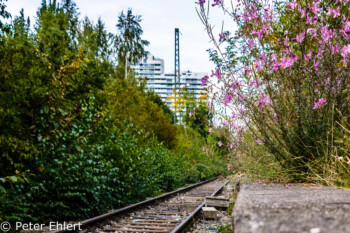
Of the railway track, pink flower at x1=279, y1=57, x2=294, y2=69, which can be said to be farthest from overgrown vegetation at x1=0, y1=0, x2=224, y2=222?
pink flower at x1=279, y1=57, x2=294, y2=69

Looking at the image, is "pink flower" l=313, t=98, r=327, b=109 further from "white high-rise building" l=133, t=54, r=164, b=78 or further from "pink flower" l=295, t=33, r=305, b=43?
"white high-rise building" l=133, t=54, r=164, b=78

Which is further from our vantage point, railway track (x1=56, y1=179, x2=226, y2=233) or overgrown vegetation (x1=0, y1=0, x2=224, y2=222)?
railway track (x1=56, y1=179, x2=226, y2=233)

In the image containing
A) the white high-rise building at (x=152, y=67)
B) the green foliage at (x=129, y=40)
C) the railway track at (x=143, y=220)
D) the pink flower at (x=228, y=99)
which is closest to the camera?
the pink flower at (x=228, y=99)

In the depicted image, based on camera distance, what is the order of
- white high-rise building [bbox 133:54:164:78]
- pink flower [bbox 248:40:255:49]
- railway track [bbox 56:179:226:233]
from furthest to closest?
white high-rise building [bbox 133:54:164:78], railway track [bbox 56:179:226:233], pink flower [bbox 248:40:255:49]

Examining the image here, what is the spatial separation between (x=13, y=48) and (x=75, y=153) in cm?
230

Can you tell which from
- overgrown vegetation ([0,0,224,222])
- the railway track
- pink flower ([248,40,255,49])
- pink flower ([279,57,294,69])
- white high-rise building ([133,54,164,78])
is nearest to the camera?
pink flower ([279,57,294,69])

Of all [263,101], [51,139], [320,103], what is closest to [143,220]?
[51,139]

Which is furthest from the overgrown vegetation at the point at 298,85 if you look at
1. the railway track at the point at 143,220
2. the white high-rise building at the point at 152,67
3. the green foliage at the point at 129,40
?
the white high-rise building at the point at 152,67

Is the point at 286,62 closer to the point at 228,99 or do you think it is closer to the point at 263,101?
the point at 263,101

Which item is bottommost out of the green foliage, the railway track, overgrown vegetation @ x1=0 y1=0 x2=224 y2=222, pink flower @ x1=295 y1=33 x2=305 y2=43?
the railway track

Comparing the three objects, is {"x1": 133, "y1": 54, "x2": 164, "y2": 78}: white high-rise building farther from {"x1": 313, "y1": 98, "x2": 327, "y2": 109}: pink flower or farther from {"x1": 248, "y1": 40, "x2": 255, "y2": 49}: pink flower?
{"x1": 313, "y1": 98, "x2": 327, "y2": 109}: pink flower

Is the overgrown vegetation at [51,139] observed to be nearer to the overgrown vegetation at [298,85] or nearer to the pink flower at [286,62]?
the overgrown vegetation at [298,85]

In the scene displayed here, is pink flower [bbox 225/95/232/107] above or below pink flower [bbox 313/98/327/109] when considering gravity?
above

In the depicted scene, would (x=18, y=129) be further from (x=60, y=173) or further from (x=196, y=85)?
(x=196, y=85)
